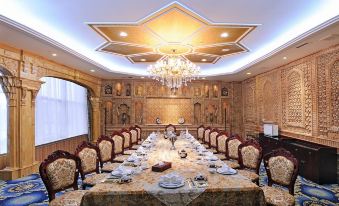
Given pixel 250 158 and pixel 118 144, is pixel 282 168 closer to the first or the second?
pixel 250 158

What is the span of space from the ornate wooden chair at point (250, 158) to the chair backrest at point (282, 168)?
19.9 inches

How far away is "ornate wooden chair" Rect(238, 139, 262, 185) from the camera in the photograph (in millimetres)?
3596

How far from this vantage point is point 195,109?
9.68 m

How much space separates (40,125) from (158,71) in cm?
363

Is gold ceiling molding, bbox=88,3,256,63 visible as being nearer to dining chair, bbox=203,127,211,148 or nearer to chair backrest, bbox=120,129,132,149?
chair backrest, bbox=120,129,132,149

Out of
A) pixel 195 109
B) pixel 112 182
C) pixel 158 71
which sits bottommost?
pixel 112 182

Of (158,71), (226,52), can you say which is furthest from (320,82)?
(158,71)

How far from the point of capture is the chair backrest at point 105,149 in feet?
14.4

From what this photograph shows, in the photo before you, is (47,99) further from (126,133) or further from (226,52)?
(226,52)

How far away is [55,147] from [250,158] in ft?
18.6

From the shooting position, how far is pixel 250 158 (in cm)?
378

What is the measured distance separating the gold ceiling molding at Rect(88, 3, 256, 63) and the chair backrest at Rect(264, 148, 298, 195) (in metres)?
2.25

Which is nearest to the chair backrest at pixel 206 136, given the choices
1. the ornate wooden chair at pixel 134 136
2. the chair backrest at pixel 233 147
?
the chair backrest at pixel 233 147

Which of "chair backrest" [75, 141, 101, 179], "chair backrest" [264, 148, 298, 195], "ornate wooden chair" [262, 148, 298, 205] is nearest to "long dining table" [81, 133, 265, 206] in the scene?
"ornate wooden chair" [262, 148, 298, 205]
